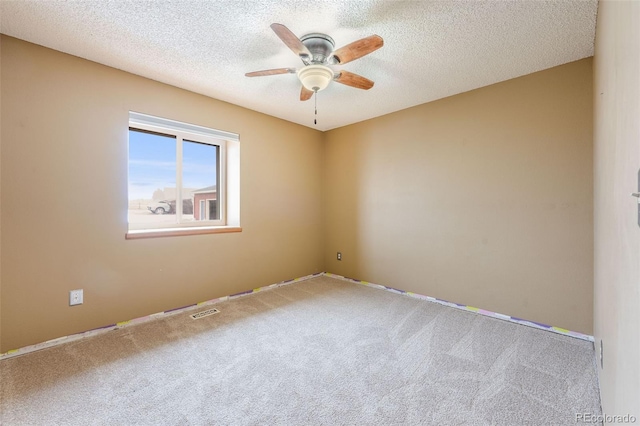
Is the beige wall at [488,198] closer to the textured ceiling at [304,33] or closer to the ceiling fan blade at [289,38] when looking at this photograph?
the textured ceiling at [304,33]

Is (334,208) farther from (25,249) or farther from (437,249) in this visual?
(25,249)

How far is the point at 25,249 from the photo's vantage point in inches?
77.2

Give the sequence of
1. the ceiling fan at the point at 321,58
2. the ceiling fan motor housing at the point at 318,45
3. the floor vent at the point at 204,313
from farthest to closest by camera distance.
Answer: the floor vent at the point at 204,313 → the ceiling fan motor housing at the point at 318,45 → the ceiling fan at the point at 321,58

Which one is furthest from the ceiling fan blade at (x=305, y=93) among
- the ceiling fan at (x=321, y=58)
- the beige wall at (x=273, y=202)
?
the beige wall at (x=273, y=202)

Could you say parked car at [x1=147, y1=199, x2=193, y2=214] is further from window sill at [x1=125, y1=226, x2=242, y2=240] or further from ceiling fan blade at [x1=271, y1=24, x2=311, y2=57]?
ceiling fan blade at [x1=271, y1=24, x2=311, y2=57]

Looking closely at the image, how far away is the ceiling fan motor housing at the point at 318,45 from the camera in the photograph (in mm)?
1869

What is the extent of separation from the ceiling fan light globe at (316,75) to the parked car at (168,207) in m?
1.97

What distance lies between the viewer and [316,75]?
1.93m

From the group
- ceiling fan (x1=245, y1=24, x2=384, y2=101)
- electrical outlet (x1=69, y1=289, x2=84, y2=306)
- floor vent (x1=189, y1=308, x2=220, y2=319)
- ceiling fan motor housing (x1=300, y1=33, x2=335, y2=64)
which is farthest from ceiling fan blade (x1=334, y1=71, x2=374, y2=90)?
Result: electrical outlet (x1=69, y1=289, x2=84, y2=306)

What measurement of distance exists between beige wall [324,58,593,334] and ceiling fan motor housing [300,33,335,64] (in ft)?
5.39

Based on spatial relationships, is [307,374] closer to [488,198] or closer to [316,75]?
[316,75]

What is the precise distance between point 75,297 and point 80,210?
2.29 feet

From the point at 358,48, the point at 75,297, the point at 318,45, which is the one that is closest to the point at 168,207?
the point at 75,297

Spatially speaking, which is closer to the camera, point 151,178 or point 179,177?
point 151,178
